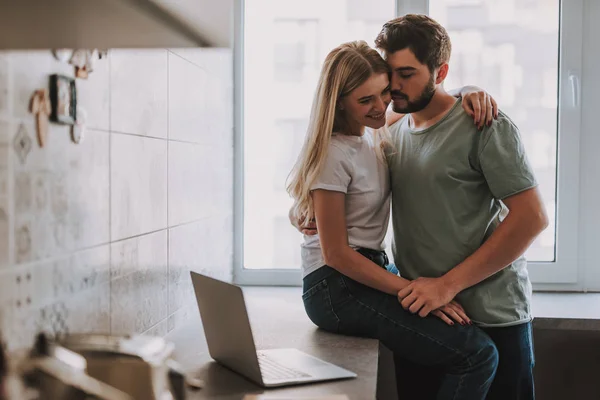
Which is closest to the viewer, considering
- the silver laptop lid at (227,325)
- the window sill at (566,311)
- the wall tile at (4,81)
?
the wall tile at (4,81)

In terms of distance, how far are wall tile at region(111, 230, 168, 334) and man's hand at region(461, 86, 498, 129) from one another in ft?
2.55

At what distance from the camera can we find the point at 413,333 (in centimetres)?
163

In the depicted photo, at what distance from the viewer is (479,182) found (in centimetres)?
175

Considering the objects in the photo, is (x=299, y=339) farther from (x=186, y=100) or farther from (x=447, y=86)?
(x=447, y=86)

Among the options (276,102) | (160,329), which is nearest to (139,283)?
(160,329)

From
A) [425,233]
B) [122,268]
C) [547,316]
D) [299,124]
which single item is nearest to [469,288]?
[425,233]

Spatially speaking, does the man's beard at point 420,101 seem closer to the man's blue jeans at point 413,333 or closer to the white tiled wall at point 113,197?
the man's blue jeans at point 413,333

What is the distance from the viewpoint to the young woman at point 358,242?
1621mm

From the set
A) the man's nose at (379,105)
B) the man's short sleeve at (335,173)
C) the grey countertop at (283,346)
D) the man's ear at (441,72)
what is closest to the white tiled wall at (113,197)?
the grey countertop at (283,346)

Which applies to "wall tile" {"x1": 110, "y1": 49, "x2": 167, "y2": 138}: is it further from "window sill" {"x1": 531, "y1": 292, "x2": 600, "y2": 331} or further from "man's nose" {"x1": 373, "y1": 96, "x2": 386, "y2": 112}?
"window sill" {"x1": 531, "y1": 292, "x2": 600, "y2": 331}

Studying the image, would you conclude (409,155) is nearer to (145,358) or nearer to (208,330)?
(208,330)

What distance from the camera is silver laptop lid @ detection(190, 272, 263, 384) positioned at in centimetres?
124

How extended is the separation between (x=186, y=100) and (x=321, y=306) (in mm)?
643

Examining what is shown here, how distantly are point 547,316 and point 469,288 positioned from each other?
468 mm
